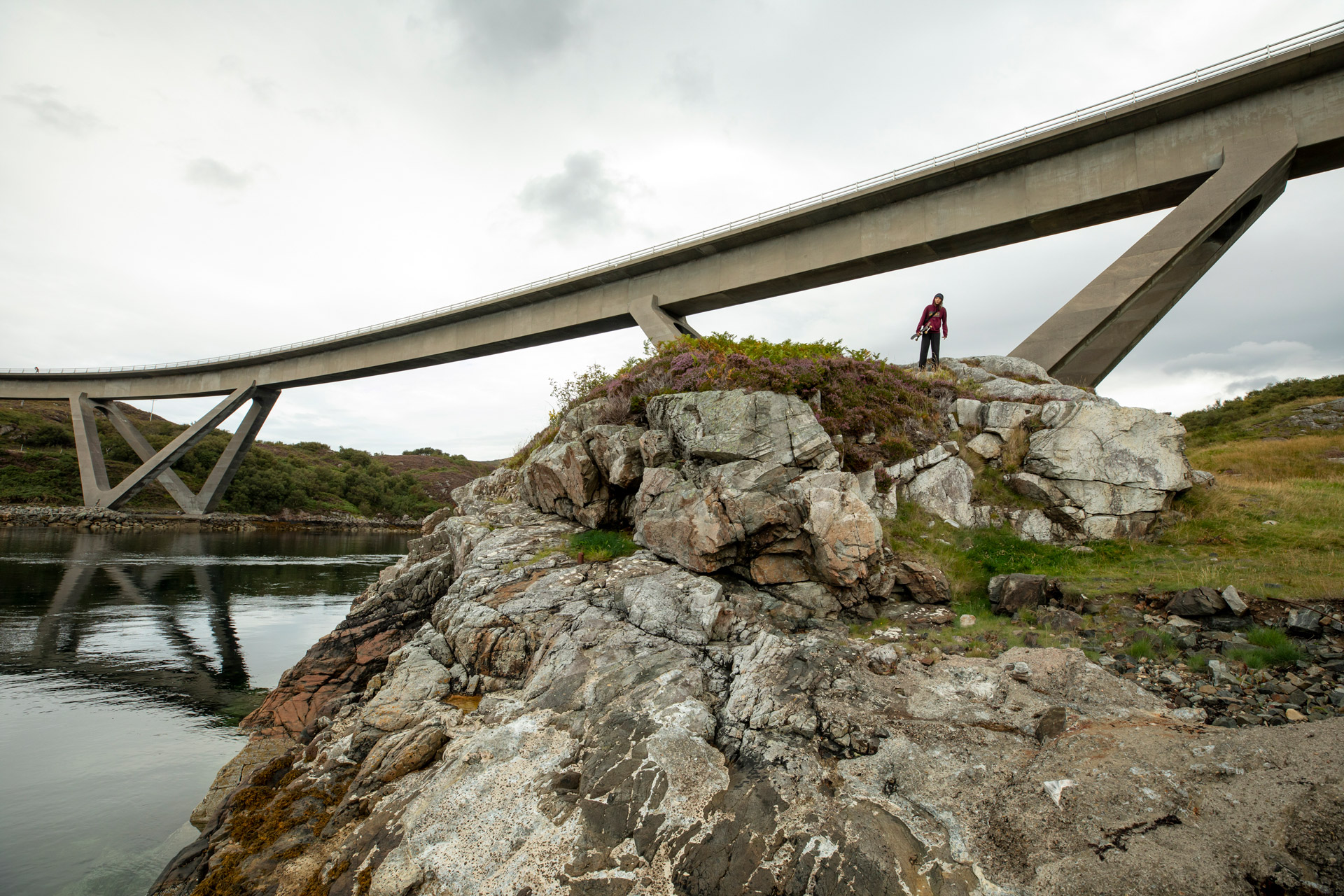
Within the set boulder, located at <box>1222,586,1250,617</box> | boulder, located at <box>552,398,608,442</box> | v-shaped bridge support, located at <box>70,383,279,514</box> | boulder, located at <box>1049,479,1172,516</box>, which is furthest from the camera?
v-shaped bridge support, located at <box>70,383,279,514</box>

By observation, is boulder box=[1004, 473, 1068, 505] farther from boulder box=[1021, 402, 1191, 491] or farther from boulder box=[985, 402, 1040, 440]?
boulder box=[985, 402, 1040, 440]

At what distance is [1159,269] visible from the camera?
588 inches

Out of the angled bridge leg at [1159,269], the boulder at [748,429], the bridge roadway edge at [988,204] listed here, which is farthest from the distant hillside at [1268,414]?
the boulder at [748,429]

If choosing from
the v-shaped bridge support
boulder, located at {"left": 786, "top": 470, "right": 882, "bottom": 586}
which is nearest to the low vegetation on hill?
boulder, located at {"left": 786, "top": 470, "right": 882, "bottom": 586}

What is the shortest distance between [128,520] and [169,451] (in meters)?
6.81

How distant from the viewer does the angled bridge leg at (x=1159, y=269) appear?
14633 millimetres

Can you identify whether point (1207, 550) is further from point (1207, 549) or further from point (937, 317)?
point (937, 317)

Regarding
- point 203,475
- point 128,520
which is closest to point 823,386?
point 128,520

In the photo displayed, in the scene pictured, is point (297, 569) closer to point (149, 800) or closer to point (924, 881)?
point (149, 800)

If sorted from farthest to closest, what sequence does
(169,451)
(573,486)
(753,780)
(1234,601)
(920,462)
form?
(169,451)
(573,486)
(920,462)
(1234,601)
(753,780)

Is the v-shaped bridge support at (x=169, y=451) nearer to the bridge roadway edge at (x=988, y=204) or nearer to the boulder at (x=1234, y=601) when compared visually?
the bridge roadway edge at (x=988, y=204)

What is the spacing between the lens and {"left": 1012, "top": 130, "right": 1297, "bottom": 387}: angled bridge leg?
1463 cm

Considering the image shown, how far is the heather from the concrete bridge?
6.12m

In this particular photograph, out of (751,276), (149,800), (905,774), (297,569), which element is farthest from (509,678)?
(297,569)
